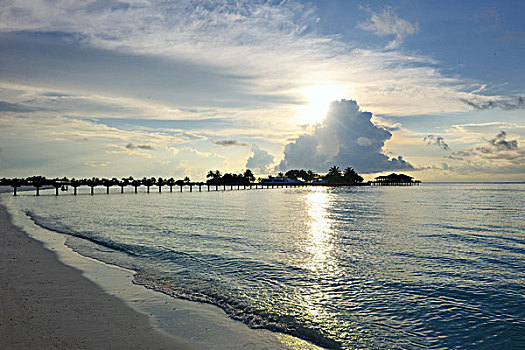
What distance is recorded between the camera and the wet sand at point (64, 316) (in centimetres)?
735

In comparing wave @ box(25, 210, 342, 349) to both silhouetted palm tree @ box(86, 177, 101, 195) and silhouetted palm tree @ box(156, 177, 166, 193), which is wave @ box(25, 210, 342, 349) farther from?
silhouetted palm tree @ box(156, 177, 166, 193)

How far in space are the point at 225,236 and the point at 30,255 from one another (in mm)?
11806

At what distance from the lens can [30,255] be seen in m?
16.5

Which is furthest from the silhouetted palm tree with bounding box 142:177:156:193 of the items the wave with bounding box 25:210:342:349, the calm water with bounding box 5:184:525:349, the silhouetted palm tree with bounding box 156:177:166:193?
the wave with bounding box 25:210:342:349

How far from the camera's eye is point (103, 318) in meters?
8.78

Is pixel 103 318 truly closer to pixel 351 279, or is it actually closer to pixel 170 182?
pixel 351 279

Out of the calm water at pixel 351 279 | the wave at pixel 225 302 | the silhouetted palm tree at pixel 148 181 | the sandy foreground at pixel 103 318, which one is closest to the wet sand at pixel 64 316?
the sandy foreground at pixel 103 318

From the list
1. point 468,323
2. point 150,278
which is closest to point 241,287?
point 150,278

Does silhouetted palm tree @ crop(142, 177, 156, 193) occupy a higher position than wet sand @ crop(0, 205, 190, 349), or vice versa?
silhouetted palm tree @ crop(142, 177, 156, 193)

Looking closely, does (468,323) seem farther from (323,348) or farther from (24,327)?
(24,327)

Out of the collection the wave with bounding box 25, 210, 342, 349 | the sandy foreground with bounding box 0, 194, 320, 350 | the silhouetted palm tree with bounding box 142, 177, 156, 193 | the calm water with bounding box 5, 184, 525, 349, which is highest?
the silhouetted palm tree with bounding box 142, 177, 156, 193

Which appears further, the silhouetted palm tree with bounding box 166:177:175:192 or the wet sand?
the silhouetted palm tree with bounding box 166:177:175:192

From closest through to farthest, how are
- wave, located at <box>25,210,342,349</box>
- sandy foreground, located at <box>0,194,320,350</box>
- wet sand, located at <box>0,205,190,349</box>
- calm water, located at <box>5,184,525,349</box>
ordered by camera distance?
wet sand, located at <box>0,205,190,349</box>
sandy foreground, located at <box>0,194,320,350</box>
wave, located at <box>25,210,342,349</box>
calm water, located at <box>5,184,525,349</box>

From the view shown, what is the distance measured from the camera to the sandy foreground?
750 cm
